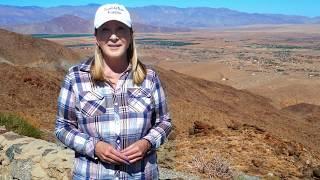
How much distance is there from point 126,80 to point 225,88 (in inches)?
1178

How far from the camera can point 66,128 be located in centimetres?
303

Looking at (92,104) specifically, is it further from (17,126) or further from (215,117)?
(215,117)

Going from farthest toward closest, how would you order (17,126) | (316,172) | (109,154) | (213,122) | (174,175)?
(213,122)
(316,172)
(17,126)
(174,175)
(109,154)

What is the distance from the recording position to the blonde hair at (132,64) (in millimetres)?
2926

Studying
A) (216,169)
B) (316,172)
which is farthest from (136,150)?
(316,172)

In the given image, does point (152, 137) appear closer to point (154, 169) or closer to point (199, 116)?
point (154, 169)

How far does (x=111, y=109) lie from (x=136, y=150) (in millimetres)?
277

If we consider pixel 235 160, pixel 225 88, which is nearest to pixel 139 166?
pixel 235 160

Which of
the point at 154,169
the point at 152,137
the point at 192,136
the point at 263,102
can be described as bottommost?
the point at 263,102

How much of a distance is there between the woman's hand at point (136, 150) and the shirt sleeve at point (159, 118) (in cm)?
9

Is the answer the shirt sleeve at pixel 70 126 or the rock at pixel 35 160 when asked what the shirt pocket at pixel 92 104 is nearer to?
the shirt sleeve at pixel 70 126

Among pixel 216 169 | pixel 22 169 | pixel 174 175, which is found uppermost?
pixel 22 169

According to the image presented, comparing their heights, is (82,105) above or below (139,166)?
above

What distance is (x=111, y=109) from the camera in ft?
9.62
